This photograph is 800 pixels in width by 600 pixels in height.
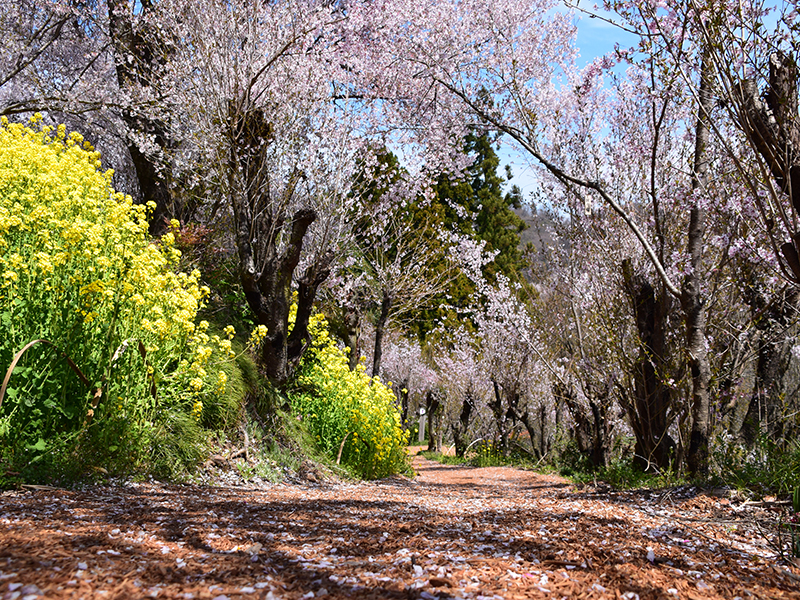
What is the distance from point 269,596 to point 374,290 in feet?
35.2

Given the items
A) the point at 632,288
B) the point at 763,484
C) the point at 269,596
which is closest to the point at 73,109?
the point at 632,288

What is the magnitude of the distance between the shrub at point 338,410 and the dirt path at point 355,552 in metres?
3.48

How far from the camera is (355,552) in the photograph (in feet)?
7.50

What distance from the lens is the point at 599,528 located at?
9.71 ft

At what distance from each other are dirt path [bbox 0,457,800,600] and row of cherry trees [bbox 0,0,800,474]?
1.89 metres

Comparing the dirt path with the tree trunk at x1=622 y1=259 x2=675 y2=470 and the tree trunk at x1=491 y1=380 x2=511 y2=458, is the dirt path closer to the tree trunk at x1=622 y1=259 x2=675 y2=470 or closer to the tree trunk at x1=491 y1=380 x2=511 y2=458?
the tree trunk at x1=622 y1=259 x2=675 y2=470

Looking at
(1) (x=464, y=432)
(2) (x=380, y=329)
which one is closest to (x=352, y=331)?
(2) (x=380, y=329)

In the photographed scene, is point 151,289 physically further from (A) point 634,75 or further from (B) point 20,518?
(A) point 634,75

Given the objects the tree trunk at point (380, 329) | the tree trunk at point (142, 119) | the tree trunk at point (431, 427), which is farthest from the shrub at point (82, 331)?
the tree trunk at point (431, 427)

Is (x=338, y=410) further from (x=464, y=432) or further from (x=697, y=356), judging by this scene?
(x=464, y=432)

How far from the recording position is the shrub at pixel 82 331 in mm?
3385

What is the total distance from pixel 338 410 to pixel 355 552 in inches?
193

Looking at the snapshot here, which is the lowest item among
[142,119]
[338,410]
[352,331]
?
[338,410]

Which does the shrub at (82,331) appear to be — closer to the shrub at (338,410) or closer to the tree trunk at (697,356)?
the shrub at (338,410)
